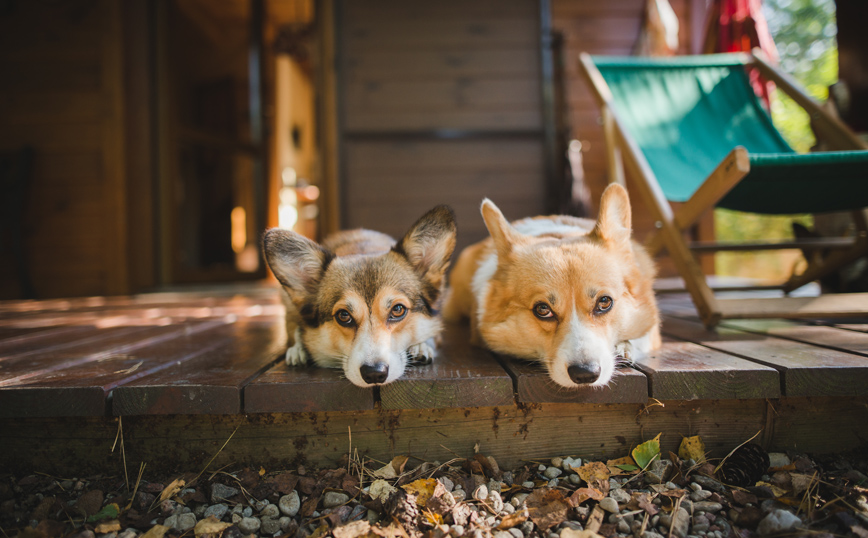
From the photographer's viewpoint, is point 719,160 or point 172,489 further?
point 719,160

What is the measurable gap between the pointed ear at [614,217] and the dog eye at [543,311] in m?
0.42

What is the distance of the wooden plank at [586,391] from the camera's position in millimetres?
1455

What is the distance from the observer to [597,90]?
317cm

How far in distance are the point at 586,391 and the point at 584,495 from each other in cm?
31

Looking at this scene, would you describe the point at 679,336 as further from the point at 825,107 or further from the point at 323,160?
the point at 323,160

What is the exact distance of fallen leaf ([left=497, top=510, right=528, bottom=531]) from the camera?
1.26 m

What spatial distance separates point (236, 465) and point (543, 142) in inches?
156

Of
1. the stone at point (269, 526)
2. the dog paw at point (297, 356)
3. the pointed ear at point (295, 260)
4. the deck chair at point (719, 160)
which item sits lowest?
the stone at point (269, 526)

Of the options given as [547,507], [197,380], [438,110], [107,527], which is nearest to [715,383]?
[547,507]

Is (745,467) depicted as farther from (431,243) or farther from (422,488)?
(431,243)

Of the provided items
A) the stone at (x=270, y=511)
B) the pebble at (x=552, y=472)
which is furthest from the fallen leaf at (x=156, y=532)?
the pebble at (x=552, y=472)

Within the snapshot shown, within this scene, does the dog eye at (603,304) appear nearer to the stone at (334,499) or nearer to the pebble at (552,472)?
the pebble at (552,472)

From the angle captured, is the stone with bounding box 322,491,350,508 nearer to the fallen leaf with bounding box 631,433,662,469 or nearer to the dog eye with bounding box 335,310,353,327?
the dog eye with bounding box 335,310,353,327

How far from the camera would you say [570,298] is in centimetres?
160
